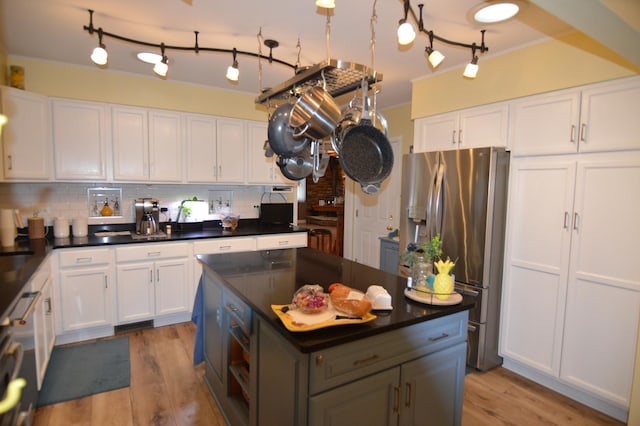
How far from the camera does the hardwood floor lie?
220 cm

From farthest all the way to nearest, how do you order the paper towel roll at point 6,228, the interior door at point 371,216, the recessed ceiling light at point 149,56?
the interior door at point 371,216
the paper towel roll at point 6,228
the recessed ceiling light at point 149,56

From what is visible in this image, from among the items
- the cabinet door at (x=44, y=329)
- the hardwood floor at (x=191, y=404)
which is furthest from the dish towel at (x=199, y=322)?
the cabinet door at (x=44, y=329)

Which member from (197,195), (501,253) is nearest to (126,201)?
(197,195)

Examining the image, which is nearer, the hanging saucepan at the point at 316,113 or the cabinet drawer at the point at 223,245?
the hanging saucepan at the point at 316,113

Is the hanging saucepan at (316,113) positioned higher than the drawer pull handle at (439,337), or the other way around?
the hanging saucepan at (316,113)

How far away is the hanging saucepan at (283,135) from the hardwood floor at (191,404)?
1.74 metres

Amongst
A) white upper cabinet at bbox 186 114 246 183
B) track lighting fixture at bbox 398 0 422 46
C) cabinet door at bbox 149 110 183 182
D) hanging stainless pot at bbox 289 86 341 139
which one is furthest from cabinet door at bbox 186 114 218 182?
track lighting fixture at bbox 398 0 422 46

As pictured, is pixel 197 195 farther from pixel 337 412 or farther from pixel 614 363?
pixel 614 363

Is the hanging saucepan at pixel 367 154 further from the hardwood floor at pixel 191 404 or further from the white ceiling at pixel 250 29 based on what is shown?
the hardwood floor at pixel 191 404

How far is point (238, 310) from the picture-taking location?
1882 mm

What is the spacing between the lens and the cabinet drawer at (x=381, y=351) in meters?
1.31

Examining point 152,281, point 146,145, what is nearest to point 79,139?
point 146,145

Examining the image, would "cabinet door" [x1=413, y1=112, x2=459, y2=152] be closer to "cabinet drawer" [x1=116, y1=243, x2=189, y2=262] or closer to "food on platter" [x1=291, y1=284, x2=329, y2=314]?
"food on platter" [x1=291, y1=284, x2=329, y2=314]

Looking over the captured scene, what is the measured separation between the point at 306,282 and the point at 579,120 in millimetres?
2155
